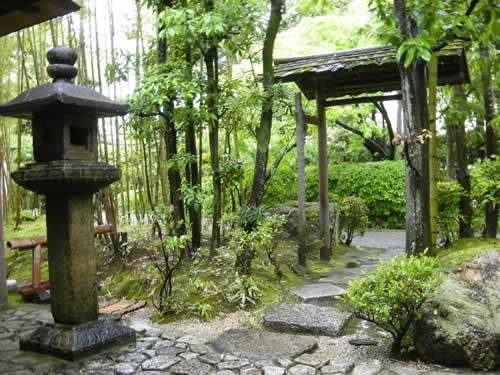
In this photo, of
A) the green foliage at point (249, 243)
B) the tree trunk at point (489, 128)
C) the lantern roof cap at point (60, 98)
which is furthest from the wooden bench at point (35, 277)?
the tree trunk at point (489, 128)

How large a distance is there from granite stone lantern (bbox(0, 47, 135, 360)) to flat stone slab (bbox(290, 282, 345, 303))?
214 cm

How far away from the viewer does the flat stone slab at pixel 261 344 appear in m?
3.53

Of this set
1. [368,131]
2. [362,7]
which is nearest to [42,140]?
[368,131]

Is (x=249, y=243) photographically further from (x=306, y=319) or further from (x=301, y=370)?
(x=301, y=370)

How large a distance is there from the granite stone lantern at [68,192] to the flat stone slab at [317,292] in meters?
2.14

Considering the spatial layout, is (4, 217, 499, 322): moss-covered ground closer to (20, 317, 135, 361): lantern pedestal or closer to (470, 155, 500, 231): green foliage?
(470, 155, 500, 231): green foliage

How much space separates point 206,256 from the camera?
257 inches

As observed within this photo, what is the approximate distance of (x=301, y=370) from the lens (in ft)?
10.5

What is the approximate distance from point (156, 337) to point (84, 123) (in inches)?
85.3

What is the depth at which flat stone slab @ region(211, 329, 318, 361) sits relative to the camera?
3.53 metres

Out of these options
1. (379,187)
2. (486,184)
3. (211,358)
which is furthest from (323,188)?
(379,187)

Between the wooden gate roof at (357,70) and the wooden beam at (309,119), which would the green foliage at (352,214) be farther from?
the wooden gate roof at (357,70)

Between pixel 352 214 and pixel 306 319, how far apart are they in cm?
509

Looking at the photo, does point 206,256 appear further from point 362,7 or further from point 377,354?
point 362,7
